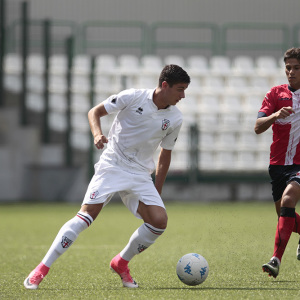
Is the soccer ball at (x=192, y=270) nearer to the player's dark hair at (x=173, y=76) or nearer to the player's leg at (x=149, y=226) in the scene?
the player's leg at (x=149, y=226)

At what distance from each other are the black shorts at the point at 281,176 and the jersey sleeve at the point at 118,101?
54.8 inches

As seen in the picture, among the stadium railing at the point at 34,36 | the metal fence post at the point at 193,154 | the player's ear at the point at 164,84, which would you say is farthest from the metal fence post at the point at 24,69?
the player's ear at the point at 164,84

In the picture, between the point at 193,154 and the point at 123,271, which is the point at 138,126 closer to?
the point at 123,271

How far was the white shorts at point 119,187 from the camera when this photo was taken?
5.10 m

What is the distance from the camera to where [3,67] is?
57.2 ft

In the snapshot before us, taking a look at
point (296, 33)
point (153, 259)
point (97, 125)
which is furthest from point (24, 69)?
point (97, 125)

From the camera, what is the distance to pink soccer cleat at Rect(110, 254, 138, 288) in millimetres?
5137

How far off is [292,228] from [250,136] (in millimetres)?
12587

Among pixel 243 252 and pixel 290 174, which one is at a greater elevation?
pixel 290 174

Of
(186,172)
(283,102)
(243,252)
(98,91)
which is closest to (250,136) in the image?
(186,172)

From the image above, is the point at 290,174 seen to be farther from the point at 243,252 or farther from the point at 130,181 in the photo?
the point at 243,252

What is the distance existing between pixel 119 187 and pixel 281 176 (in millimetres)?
1453

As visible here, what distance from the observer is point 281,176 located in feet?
19.0

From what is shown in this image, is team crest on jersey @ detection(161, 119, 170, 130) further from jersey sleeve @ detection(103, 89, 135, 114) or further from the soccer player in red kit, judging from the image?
the soccer player in red kit
